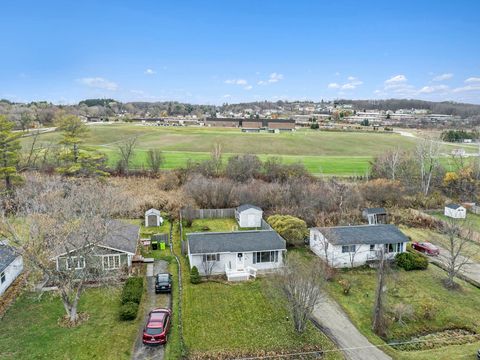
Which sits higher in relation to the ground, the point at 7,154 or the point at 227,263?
the point at 7,154

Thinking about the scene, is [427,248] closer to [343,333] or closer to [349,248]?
[349,248]

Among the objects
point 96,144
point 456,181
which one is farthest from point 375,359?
point 96,144

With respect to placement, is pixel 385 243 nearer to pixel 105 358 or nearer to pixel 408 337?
pixel 408 337

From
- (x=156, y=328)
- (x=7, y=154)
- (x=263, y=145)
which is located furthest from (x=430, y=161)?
(x=7, y=154)

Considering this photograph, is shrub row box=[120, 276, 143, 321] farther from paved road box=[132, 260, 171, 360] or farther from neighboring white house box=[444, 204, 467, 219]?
neighboring white house box=[444, 204, 467, 219]

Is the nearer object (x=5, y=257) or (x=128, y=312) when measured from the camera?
(x=128, y=312)

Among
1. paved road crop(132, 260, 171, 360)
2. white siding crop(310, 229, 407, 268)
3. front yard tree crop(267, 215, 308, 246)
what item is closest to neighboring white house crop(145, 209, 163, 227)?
paved road crop(132, 260, 171, 360)
